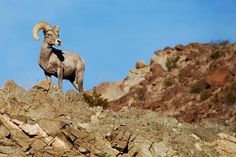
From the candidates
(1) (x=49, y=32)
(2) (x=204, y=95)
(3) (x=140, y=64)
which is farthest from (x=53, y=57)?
(3) (x=140, y=64)

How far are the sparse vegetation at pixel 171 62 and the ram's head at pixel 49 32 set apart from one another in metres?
26.4

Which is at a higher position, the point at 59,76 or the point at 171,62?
the point at 171,62

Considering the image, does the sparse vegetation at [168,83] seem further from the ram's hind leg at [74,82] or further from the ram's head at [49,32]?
the ram's head at [49,32]

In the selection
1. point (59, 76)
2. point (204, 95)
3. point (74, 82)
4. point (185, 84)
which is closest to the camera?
point (59, 76)

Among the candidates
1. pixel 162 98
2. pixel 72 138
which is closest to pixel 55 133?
pixel 72 138

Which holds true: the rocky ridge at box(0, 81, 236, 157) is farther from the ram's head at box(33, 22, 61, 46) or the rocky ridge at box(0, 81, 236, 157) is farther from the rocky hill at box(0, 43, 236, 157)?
the ram's head at box(33, 22, 61, 46)

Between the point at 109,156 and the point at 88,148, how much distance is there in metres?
0.61

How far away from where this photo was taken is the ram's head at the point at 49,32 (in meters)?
18.4

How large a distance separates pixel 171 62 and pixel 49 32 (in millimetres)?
27083

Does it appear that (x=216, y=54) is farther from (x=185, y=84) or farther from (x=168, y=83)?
(x=168, y=83)

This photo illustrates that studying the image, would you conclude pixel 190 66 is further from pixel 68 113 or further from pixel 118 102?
pixel 68 113

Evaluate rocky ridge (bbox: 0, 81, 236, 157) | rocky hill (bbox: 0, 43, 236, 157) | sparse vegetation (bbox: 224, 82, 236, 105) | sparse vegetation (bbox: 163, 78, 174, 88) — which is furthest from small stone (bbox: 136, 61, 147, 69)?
rocky ridge (bbox: 0, 81, 236, 157)

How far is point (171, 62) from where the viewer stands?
44906 mm

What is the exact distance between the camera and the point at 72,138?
1538 centimetres
